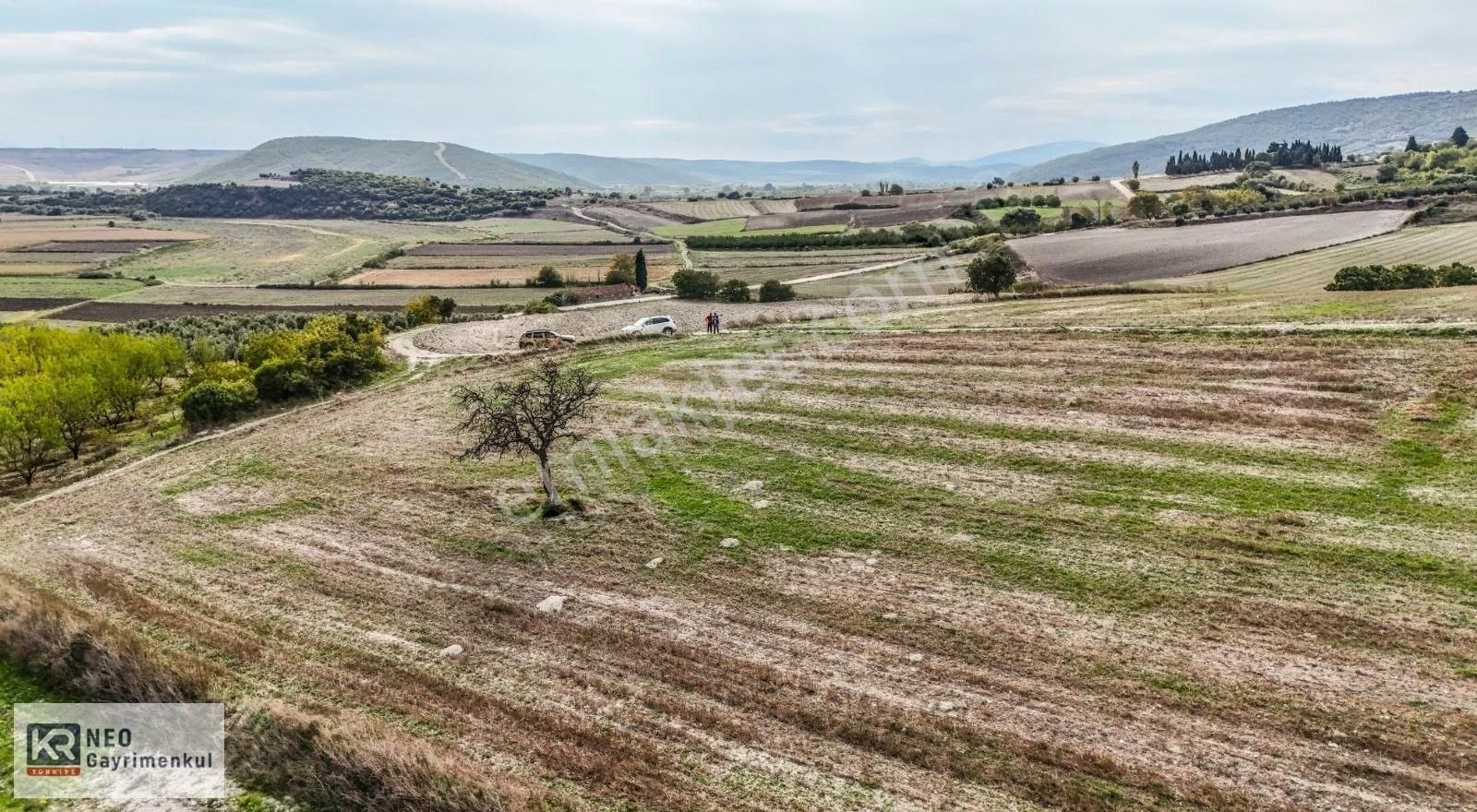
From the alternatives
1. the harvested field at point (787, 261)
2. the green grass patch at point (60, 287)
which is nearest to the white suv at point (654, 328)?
the harvested field at point (787, 261)

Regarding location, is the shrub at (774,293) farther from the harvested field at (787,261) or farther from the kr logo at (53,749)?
the kr logo at (53,749)

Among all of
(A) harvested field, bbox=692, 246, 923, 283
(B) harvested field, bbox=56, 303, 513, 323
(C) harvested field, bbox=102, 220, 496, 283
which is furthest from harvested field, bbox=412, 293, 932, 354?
(C) harvested field, bbox=102, 220, 496, 283

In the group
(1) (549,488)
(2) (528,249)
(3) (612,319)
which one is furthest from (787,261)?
(1) (549,488)

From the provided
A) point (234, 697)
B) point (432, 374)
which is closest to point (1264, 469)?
point (234, 697)

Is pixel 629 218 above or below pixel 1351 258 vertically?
above

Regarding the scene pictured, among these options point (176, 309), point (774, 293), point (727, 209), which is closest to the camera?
point (774, 293)

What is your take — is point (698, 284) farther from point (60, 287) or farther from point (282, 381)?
point (60, 287)

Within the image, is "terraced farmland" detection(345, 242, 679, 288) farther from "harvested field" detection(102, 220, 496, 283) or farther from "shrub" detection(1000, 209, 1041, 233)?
"shrub" detection(1000, 209, 1041, 233)
